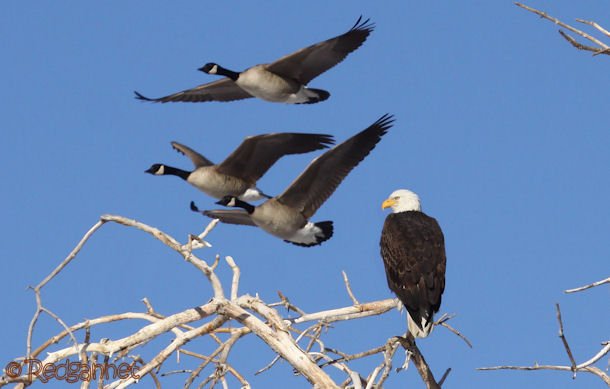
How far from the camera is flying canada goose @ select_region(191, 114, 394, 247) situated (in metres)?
11.6

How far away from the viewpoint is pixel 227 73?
544 inches

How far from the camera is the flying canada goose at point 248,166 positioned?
12727mm

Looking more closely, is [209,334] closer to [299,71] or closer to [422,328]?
[422,328]

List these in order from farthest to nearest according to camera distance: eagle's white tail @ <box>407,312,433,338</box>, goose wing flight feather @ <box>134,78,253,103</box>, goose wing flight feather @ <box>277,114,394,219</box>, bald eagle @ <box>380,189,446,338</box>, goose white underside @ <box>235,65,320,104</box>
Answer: goose wing flight feather @ <box>134,78,253,103</box>
goose white underside @ <box>235,65,320,104</box>
goose wing flight feather @ <box>277,114,394,219</box>
bald eagle @ <box>380,189,446,338</box>
eagle's white tail @ <box>407,312,433,338</box>

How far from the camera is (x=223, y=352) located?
6.99 m

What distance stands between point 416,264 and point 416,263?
0.01 m

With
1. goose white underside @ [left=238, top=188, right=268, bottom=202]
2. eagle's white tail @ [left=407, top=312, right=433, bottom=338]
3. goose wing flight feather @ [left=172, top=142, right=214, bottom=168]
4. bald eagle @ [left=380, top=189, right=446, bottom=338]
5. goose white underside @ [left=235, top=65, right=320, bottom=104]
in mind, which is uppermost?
goose white underside @ [left=235, top=65, right=320, bottom=104]

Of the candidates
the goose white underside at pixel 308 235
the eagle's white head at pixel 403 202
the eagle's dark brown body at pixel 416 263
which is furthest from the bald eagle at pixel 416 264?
the goose white underside at pixel 308 235

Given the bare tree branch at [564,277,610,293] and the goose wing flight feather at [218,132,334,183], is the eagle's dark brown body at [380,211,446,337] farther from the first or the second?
the goose wing flight feather at [218,132,334,183]

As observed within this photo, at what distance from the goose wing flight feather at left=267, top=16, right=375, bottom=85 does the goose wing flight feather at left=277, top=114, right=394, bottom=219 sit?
1.55 meters

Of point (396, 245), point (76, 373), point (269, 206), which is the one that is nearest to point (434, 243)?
point (396, 245)

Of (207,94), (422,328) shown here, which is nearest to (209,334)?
(422,328)

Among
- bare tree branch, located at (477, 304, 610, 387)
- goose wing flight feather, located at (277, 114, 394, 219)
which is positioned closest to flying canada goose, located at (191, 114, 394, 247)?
goose wing flight feather, located at (277, 114, 394, 219)

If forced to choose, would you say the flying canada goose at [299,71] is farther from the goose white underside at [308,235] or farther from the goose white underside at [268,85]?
the goose white underside at [308,235]
